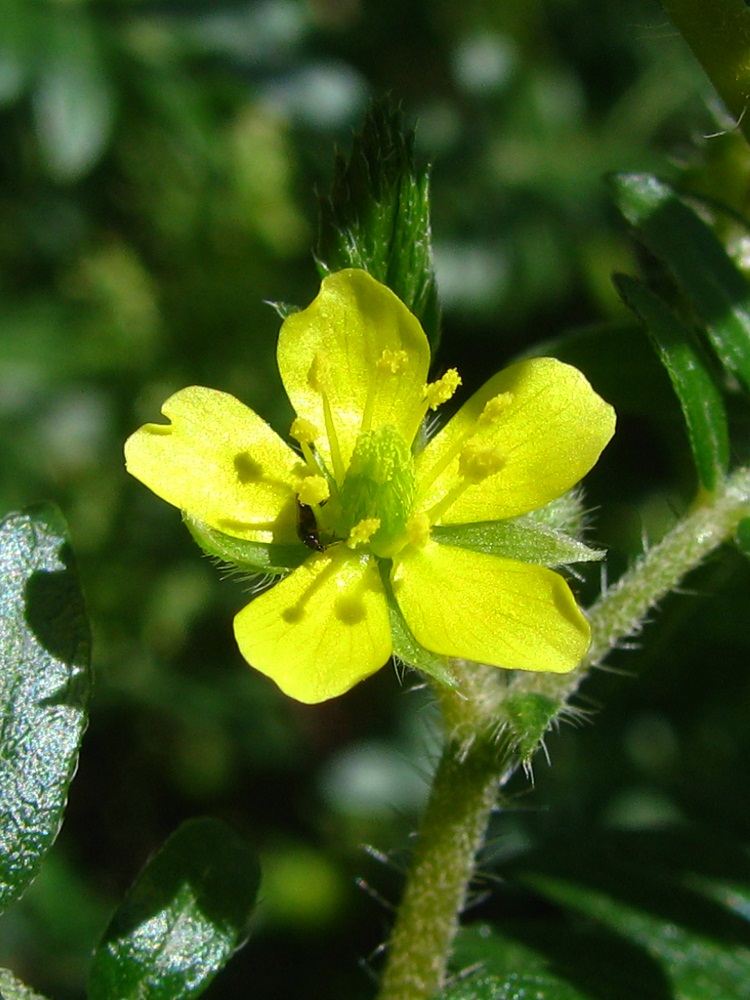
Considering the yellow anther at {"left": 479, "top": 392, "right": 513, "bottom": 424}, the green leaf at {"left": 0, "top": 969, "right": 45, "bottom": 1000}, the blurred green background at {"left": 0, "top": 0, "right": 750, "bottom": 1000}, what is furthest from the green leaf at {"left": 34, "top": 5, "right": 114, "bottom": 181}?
the green leaf at {"left": 0, "top": 969, "right": 45, "bottom": 1000}

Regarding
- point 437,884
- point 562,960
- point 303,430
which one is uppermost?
point 303,430

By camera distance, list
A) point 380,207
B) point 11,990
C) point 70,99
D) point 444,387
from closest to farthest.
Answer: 1. point 11,990
2. point 380,207
3. point 444,387
4. point 70,99

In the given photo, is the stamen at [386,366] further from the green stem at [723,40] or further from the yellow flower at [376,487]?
the green stem at [723,40]

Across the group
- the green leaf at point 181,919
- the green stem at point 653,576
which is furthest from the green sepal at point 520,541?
the green leaf at point 181,919

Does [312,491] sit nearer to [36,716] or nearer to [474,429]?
[474,429]

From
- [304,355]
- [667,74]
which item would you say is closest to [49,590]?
[304,355]

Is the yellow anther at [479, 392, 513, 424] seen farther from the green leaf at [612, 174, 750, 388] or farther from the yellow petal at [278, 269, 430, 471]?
the green leaf at [612, 174, 750, 388]

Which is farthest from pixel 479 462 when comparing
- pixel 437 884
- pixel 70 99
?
pixel 70 99
